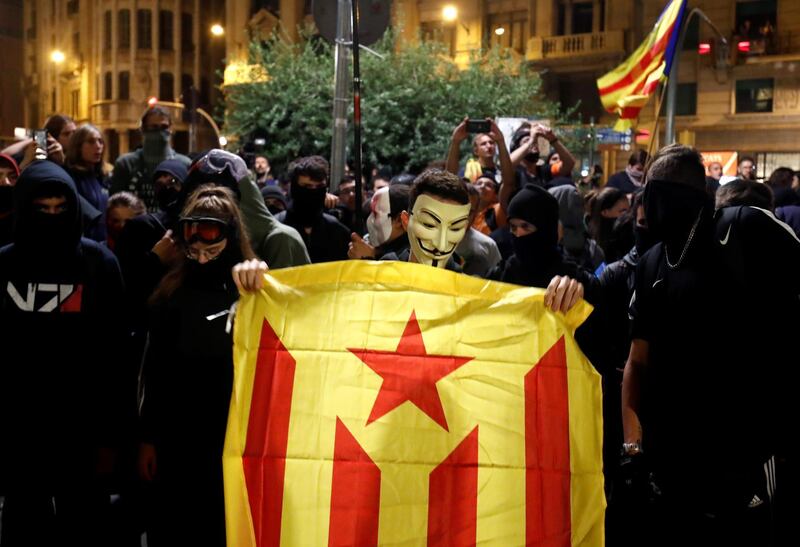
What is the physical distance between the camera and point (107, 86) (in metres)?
53.2

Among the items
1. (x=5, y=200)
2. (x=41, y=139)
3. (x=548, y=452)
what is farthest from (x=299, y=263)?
(x=41, y=139)

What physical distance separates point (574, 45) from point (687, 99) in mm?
4331

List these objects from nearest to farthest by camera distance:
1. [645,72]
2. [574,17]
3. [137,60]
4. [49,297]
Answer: [49,297], [645,72], [574,17], [137,60]

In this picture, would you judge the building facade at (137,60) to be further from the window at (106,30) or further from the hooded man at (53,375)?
the hooded man at (53,375)

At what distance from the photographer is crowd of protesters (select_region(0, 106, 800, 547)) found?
10.7 feet

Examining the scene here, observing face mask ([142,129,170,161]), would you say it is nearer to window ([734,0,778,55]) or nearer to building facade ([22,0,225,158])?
window ([734,0,778,55])

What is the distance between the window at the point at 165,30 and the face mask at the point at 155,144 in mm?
48644

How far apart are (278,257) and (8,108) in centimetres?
6491

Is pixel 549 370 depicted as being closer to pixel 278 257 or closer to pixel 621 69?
pixel 278 257

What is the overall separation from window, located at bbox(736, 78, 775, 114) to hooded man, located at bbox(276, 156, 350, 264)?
2994 centimetres

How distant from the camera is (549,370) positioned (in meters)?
3.34

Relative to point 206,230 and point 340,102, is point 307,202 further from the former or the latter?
point 340,102

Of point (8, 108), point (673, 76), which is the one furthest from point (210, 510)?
point (8, 108)

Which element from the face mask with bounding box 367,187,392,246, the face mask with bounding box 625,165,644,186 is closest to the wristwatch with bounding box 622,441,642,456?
the face mask with bounding box 367,187,392,246
